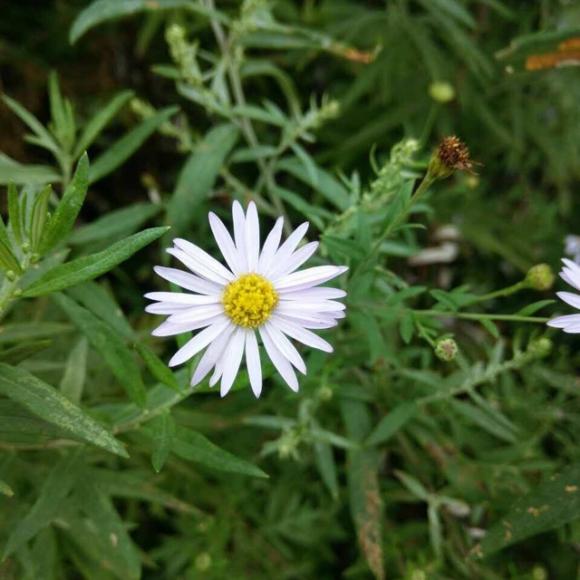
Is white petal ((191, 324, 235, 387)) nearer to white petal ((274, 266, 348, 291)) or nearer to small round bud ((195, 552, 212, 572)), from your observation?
white petal ((274, 266, 348, 291))

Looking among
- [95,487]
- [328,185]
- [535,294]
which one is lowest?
[95,487]

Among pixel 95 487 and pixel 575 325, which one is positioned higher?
pixel 575 325

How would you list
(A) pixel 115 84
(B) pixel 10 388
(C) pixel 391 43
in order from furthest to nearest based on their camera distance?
(A) pixel 115 84 < (C) pixel 391 43 < (B) pixel 10 388

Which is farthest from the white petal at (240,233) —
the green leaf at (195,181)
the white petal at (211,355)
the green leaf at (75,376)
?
the green leaf at (195,181)

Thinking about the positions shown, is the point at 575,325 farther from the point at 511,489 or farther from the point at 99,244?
the point at 99,244

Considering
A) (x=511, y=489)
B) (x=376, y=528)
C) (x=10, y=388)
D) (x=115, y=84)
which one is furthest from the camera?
(x=115, y=84)

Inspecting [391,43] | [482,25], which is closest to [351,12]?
[391,43]

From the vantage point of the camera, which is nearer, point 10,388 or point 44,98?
point 10,388

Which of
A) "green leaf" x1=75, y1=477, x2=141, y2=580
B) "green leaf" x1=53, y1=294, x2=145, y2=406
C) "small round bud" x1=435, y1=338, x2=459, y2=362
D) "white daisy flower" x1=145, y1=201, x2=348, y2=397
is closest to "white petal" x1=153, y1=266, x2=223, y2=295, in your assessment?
"white daisy flower" x1=145, y1=201, x2=348, y2=397
